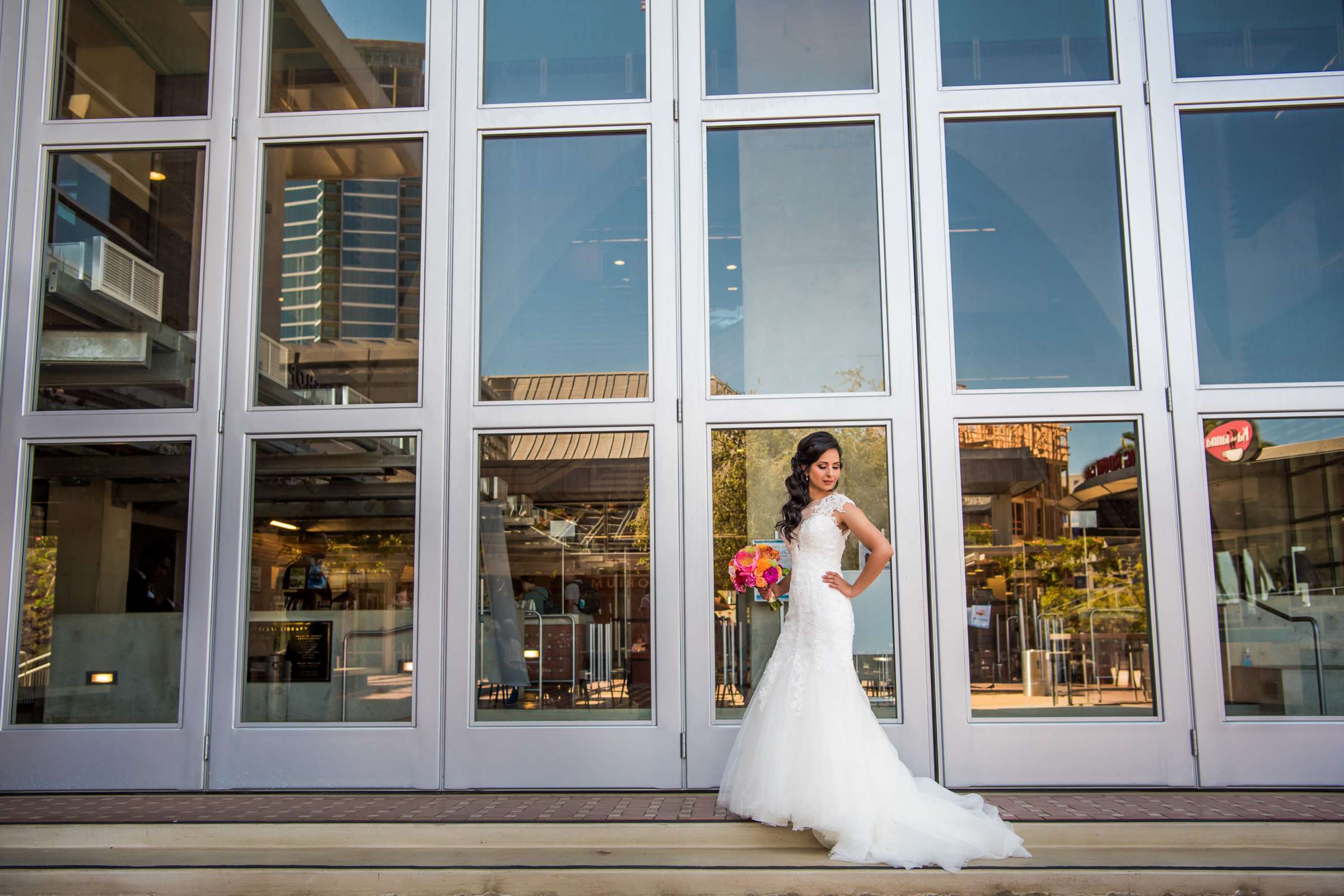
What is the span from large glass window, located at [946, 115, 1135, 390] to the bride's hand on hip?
150 centimetres

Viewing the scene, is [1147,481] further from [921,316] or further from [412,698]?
[412,698]

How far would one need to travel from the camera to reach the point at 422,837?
491 centimetres

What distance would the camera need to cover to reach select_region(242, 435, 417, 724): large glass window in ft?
19.4

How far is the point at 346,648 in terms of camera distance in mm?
5980

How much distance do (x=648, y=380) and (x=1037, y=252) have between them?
2.40 metres

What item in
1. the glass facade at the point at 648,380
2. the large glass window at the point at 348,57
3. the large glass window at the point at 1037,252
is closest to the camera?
the glass facade at the point at 648,380

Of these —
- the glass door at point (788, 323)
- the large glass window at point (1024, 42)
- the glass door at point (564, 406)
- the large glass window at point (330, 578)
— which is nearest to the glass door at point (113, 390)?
the large glass window at point (330, 578)

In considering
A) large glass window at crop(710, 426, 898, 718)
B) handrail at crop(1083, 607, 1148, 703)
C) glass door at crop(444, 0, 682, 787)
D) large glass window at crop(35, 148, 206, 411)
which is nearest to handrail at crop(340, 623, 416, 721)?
glass door at crop(444, 0, 682, 787)

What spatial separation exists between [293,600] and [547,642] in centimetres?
151

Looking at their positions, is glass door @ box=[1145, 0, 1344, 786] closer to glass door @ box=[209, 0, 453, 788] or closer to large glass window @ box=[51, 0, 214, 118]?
glass door @ box=[209, 0, 453, 788]

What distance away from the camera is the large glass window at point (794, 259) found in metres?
6.02

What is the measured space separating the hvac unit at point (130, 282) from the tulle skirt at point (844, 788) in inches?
168

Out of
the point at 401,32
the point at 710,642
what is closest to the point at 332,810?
the point at 710,642

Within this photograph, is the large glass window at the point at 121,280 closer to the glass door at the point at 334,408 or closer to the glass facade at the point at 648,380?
the glass facade at the point at 648,380
